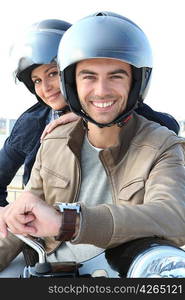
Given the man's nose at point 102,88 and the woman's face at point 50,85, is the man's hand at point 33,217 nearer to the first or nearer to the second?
the man's nose at point 102,88

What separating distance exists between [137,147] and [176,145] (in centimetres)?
14

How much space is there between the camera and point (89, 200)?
141 cm

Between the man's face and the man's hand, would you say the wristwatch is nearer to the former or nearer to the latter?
the man's hand

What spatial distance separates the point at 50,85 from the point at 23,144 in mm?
382

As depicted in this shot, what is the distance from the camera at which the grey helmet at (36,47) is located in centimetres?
199

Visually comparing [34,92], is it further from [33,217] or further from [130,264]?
[130,264]

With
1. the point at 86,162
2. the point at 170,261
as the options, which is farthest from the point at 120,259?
the point at 86,162

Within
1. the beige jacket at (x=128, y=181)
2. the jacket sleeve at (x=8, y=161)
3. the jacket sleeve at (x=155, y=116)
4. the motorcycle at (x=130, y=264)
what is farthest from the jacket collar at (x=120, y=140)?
the jacket sleeve at (x=8, y=161)

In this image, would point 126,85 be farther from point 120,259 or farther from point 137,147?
point 120,259

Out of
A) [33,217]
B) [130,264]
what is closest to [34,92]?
[33,217]

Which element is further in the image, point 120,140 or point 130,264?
point 120,140

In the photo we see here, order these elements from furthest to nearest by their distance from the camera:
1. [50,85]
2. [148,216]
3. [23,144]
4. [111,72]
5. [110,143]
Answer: [23,144] → [50,85] → [110,143] → [111,72] → [148,216]

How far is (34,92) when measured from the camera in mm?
2277

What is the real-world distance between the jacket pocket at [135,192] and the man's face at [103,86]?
10.9 inches
